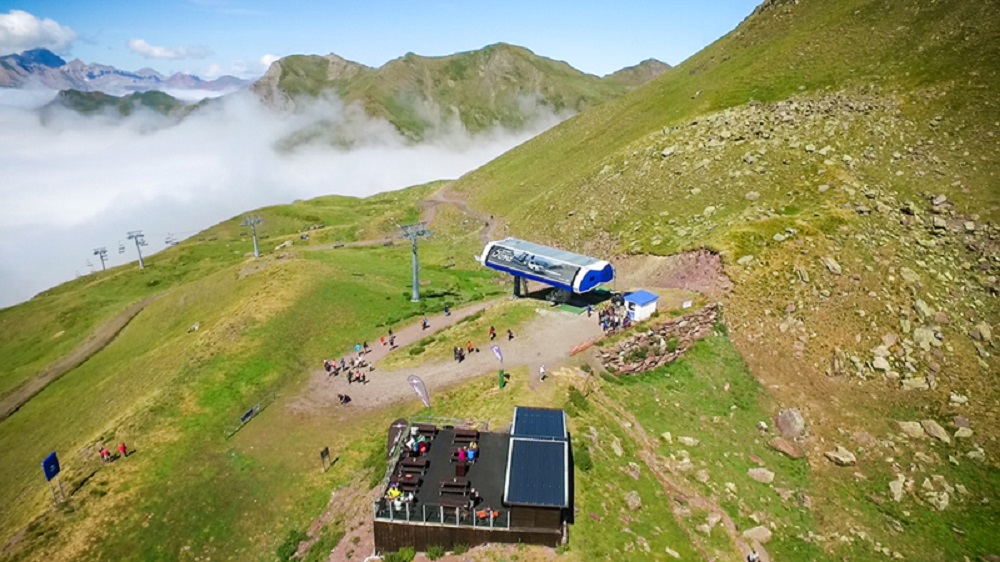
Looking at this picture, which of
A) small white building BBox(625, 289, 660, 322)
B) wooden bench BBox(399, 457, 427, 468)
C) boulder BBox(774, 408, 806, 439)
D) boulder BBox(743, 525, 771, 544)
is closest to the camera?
wooden bench BBox(399, 457, 427, 468)

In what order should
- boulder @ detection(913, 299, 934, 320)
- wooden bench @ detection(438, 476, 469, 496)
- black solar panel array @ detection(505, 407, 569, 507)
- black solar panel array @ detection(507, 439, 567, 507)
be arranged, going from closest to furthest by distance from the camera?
black solar panel array @ detection(507, 439, 567, 507), black solar panel array @ detection(505, 407, 569, 507), wooden bench @ detection(438, 476, 469, 496), boulder @ detection(913, 299, 934, 320)

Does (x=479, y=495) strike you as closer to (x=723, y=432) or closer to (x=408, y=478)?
(x=408, y=478)

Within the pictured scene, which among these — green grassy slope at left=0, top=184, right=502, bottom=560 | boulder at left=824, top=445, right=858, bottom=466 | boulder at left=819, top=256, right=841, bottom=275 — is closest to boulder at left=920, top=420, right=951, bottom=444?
boulder at left=824, top=445, right=858, bottom=466

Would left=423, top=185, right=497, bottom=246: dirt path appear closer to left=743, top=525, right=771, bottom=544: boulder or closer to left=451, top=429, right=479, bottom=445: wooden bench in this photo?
left=451, top=429, right=479, bottom=445: wooden bench

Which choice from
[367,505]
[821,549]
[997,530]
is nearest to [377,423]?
[367,505]

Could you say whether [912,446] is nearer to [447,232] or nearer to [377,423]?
[377,423]

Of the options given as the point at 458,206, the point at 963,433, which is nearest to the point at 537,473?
the point at 963,433
